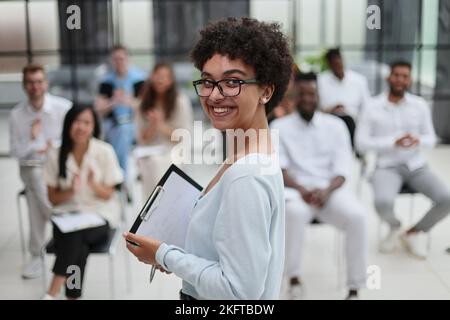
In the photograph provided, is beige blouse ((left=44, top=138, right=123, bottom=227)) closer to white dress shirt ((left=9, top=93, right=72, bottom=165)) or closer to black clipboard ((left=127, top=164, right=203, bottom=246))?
white dress shirt ((left=9, top=93, right=72, bottom=165))

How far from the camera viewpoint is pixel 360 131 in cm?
475

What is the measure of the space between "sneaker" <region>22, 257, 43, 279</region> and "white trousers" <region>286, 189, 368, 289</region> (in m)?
1.64

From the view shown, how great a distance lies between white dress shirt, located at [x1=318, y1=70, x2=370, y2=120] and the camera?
19.5 ft

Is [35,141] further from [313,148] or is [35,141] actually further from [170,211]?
[170,211]

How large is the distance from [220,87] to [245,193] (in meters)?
0.27

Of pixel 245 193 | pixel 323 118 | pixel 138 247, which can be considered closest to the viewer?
pixel 245 193


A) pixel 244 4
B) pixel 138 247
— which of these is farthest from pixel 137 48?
pixel 138 247

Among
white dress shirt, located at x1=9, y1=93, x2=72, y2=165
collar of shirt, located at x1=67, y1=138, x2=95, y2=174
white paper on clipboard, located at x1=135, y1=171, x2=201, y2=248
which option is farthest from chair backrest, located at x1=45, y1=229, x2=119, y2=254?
white paper on clipboard, located at x1=135, y1=171, x2=201, y2=248

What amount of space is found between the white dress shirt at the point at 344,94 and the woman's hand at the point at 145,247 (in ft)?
14.7

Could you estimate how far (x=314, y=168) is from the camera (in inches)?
166

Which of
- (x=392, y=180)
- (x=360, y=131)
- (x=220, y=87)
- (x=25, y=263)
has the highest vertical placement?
(x=220, y=87)

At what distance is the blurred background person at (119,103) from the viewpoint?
18.7 ft

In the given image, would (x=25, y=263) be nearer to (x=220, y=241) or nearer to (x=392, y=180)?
(x=392, y=180)

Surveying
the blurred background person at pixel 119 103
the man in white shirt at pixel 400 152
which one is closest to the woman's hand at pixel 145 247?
the man in white shirt at pixel 400 152
